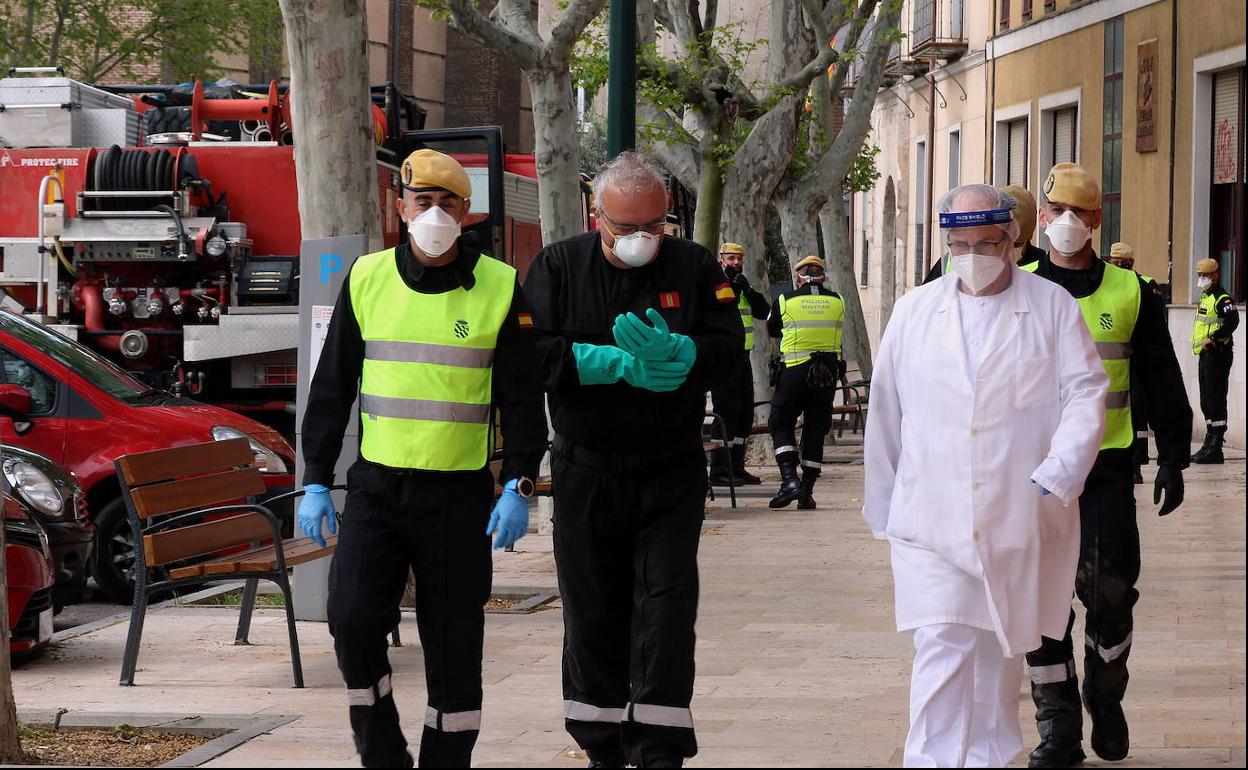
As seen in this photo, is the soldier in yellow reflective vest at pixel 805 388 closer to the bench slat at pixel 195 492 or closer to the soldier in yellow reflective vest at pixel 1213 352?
the soldier in yellow reflective vest at pixel 1213 352

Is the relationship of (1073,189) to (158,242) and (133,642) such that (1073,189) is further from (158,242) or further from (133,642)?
(158,242)

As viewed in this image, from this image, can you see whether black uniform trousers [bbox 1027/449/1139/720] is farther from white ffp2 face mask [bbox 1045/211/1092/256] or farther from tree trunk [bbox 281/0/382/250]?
tree trunk [bbox 281/0/382/250]

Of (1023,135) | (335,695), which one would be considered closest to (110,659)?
(335,695)

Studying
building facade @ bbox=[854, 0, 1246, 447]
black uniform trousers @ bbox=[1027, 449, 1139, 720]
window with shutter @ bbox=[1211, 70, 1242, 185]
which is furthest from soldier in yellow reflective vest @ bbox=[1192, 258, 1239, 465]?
black uniform trousers @ bbox=[1027, 449, 1139, 720]

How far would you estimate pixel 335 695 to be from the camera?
7371 mm

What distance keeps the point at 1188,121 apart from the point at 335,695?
18.9 m

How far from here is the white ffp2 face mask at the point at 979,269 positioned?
5.31 meters

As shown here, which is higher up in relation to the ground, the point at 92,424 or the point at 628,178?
the point at 628,178

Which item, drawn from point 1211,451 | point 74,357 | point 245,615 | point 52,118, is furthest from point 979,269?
point 1211,451

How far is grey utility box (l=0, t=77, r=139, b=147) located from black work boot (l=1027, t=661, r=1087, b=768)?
11439 millimetres

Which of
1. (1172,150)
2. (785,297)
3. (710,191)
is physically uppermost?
(1172,150)

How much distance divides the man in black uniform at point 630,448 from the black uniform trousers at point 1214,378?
15.4 metres

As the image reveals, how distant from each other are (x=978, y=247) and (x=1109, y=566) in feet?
4.95

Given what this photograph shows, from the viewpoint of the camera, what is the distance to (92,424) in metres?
10.8
